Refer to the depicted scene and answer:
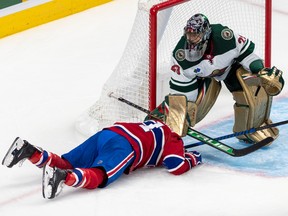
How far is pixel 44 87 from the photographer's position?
561cm

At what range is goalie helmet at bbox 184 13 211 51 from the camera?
4527mm

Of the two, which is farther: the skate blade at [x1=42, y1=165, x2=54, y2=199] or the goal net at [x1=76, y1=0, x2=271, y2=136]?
the goal net at [x1=76, y1=0, x2=271, y2=136]

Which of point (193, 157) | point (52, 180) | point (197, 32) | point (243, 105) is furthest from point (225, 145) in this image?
point (52, 180)

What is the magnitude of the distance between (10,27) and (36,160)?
1937 millimetres

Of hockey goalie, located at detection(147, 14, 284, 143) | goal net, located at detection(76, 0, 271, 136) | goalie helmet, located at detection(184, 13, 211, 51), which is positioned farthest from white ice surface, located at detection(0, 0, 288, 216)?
goalie helmet, located at detection(184, 13, 211, 51)

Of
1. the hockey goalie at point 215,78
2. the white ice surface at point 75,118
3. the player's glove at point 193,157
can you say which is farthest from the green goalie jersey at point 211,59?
the white ice surface at point 75,118

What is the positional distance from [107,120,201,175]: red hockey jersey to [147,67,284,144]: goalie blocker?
11 centimetres

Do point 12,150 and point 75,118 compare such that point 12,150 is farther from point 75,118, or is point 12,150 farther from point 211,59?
point 211,59

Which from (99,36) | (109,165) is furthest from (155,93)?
(99,36)

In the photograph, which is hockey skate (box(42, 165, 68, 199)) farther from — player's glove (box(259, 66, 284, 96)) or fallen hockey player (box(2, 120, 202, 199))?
player's glove (box(259, 66, 284, 96))

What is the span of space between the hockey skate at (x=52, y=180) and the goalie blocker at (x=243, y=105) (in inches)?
25.4

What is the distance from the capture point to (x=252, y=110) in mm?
4781

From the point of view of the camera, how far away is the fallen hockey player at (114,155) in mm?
4340

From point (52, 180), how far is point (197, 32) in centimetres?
90
